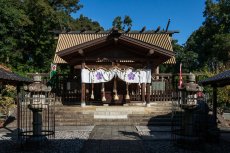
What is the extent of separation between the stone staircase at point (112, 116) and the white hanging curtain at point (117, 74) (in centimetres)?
183

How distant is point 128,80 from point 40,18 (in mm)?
18553

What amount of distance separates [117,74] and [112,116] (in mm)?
2992

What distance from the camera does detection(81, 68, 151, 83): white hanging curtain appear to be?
1752 centimetres

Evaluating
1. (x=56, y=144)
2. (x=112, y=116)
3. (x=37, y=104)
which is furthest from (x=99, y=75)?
(x=37, y=104)

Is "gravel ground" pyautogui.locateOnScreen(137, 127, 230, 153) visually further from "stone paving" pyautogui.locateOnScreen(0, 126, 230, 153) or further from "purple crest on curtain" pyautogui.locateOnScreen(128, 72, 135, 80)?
"purple crest on curtain" pyautogui.locateOnScreen(128, 72, 135, 80)

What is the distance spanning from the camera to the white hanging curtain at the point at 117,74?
17516mm

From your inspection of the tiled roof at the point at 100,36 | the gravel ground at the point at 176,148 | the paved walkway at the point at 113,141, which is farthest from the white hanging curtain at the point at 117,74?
the tiled roof at the point at 100,36

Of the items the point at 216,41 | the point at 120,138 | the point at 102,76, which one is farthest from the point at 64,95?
the point at 216,41

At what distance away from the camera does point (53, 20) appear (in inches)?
1283

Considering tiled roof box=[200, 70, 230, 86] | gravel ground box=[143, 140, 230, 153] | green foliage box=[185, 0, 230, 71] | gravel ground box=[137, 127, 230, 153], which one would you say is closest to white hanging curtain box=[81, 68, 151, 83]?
tiled roof box=[200, 70, 230, 86]

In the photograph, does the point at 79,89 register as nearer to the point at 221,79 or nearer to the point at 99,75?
the point at 99,75

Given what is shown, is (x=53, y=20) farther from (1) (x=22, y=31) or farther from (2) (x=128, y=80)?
(2) (x=128, y=80)

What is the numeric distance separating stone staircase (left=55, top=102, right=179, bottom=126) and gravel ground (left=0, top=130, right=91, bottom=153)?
2.71 metres

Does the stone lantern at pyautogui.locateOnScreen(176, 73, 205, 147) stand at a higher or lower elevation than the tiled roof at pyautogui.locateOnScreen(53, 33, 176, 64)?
lower
